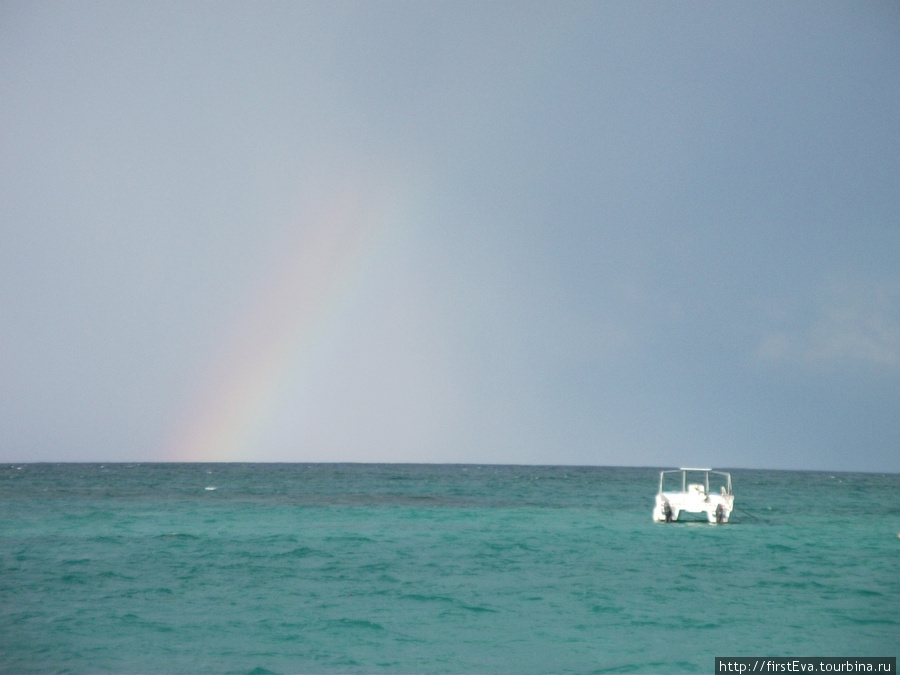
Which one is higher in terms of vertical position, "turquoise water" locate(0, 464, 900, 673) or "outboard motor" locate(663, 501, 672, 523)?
"outboard motor" locate(663, 501, 672, 523)

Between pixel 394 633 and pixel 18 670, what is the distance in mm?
6226

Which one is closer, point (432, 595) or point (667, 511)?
point (432, 595)

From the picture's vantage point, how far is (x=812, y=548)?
28.9 m

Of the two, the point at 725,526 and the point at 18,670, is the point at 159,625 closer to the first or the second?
the point at 18,670

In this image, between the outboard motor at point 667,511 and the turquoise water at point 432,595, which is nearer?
the turquoise water at point 432,595

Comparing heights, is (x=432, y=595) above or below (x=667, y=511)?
below

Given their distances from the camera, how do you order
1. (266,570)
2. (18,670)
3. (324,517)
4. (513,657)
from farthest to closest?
(324,517), (266,570), (513,657), (18,670)

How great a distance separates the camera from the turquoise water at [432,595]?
14.5 metres

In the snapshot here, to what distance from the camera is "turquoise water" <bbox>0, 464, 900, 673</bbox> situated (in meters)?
14.5

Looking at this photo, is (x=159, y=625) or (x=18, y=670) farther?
(x=159, y=625)

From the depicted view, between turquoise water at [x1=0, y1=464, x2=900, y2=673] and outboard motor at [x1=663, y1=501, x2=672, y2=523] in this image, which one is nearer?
turquoise water at [x1=0, y1=464, x2=900, y2=673]

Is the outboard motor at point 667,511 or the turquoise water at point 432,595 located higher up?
the outboard motor at point 667,511

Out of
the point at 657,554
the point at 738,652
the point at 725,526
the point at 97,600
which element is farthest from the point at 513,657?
the point at 725,526

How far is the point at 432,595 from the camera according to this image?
1936cm
